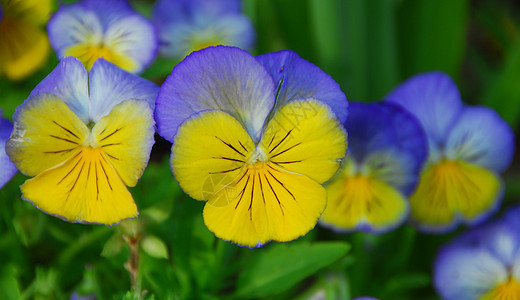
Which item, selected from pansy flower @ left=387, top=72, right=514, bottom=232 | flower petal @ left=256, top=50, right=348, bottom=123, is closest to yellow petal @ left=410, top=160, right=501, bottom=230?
pansy flower @ left=387, top=72, right=514, bottom=232

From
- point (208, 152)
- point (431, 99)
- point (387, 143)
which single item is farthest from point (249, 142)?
point (431, 99)

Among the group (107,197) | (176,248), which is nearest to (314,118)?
(107,197)

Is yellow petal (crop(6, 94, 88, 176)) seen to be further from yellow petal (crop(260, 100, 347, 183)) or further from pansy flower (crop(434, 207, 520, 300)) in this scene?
pansy flower (crop(434, 207, 520, 300))

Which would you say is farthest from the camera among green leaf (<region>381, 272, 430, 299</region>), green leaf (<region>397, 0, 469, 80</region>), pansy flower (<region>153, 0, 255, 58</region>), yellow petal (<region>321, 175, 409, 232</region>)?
green leaf (<region>397, 0, 469, 80</region>)

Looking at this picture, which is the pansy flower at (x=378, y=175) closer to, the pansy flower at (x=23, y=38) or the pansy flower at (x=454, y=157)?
the pansy flower at (x=454, y=157)

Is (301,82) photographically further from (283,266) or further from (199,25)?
(199,25)

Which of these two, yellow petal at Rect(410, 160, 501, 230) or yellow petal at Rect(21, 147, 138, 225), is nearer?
yellow petal at Rect(21, 147, 138, 225)
